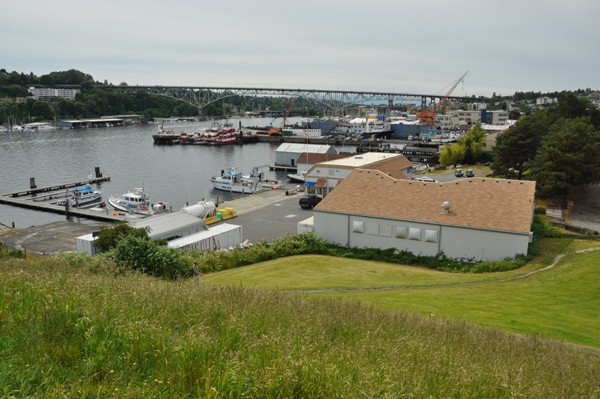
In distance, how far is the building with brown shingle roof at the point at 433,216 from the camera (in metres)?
19.1

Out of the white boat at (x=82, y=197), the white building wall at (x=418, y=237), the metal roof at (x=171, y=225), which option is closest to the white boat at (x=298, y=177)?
the white boat at (x=82, y=197)

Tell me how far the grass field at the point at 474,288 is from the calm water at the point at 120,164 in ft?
83.8

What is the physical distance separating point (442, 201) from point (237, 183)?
3060 centimetres

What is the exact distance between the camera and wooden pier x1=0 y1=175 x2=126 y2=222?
37006mm

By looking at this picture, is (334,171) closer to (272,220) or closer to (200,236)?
(272,220)

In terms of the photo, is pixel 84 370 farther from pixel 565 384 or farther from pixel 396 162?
pixel 396 162

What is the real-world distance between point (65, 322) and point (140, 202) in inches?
1420

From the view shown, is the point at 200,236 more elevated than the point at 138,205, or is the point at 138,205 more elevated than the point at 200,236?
the point at 200,236

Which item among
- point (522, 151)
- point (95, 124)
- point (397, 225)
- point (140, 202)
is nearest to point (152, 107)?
point (95, 124)

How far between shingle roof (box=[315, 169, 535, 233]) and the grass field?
A: 88.9 inches

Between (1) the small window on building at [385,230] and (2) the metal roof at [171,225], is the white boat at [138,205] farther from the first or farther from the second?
(1) the small window on building at [385,230]

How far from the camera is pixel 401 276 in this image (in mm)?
17266

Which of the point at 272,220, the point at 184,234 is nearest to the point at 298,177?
the point at 272,220

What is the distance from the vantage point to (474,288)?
15.2m
